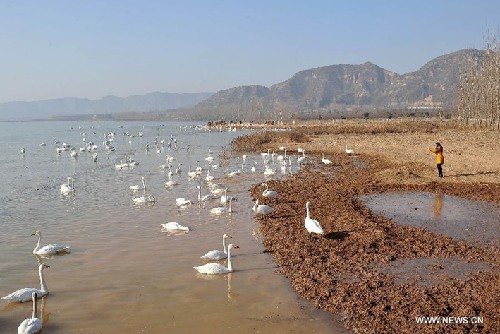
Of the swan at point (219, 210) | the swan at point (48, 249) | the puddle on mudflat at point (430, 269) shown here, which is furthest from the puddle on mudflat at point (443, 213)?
the swan at point (48, 249)

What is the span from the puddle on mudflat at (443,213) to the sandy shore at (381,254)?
2.14 feet

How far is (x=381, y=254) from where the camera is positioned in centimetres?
1325

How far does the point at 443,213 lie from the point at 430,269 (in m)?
6.74

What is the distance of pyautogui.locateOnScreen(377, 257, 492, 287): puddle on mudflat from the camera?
11.4m

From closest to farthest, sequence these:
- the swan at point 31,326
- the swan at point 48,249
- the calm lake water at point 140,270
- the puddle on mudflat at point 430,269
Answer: the swan at point 31,326
the calm lake water at point 140,270
the puddle on mudflat at point 430,269
the swan at point 48,249

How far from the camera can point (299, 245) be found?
14.6 metres

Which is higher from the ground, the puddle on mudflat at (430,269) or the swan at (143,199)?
the swan at (143,199)

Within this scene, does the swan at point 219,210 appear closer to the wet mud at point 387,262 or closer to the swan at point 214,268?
the wet mud at point 387,262

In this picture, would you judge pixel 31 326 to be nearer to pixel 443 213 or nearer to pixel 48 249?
pixel 48 249

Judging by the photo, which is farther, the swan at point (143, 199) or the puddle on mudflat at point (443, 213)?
the swan at point (143, 199)

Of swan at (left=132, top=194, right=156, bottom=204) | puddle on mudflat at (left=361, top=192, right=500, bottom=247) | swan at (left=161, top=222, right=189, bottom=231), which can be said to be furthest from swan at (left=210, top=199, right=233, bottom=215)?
puddle on mudflat at (left=361, top=192, right=500, bottom=247)

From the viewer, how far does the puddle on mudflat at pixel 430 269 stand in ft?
37.4

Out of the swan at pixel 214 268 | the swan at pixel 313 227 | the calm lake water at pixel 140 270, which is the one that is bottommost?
the calm lake water at pixel 140 270

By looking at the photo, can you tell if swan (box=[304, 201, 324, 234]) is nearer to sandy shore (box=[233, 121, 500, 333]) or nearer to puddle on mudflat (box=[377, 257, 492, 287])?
sandy shore (box=[233, 121, 500, 333])
